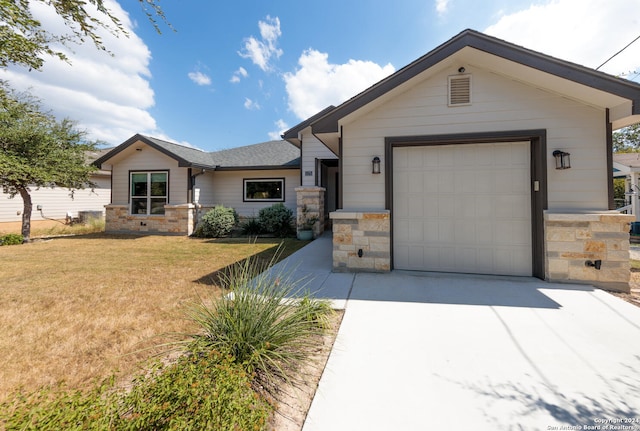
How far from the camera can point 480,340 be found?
110 inches

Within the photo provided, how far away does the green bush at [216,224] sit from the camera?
10.9 meters

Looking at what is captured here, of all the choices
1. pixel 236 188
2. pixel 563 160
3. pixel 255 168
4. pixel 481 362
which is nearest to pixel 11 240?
pixel 236 188

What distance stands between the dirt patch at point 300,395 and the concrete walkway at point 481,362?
67 millimetres

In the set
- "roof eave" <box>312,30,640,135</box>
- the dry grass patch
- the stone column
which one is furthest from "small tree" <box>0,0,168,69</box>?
the stone column

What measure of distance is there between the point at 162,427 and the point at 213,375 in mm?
397

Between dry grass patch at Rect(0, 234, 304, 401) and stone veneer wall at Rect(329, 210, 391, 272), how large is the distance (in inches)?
95.7

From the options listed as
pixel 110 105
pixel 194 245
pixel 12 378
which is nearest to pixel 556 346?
pixel 12 378

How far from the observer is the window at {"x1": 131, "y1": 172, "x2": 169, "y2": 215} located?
12.0 m

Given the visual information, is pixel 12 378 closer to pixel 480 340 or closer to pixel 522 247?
pixel 480 340

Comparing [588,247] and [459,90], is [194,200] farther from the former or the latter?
[588,247]

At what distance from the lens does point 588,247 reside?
4.37m

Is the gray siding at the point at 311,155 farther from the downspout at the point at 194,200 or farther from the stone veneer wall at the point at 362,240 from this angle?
the stone veneer wall at the point at 362,240

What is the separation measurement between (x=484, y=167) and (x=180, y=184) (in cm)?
1135

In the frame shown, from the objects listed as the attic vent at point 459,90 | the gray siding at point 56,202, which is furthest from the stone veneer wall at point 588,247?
the gray siding at point 56,202
